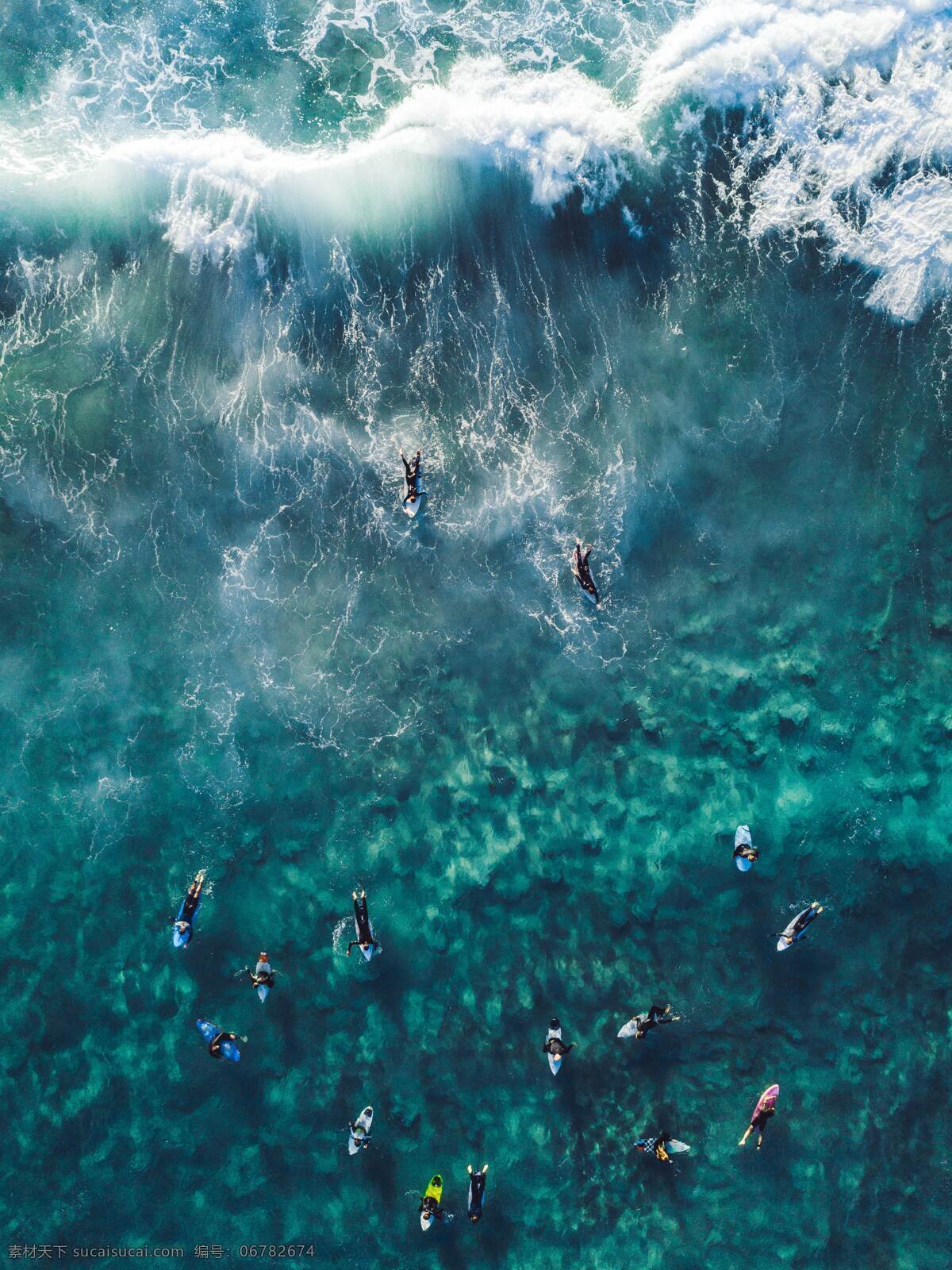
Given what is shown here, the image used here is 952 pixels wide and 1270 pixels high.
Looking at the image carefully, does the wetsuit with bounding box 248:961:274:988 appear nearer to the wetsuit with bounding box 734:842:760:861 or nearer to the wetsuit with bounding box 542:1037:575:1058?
the wetsuit with bounding box 542:1037:575:1058

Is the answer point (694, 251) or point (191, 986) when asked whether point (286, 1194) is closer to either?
point (191, 986)

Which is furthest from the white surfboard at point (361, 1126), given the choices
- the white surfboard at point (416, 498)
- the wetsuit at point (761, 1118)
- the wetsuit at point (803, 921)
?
the white surfboard at point (416, 498)

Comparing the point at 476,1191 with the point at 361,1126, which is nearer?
the point at 476,1191

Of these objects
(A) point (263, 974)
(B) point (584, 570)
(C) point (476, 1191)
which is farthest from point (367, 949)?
(B) point (584, 570)

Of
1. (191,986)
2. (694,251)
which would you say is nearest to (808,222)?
(694,251)

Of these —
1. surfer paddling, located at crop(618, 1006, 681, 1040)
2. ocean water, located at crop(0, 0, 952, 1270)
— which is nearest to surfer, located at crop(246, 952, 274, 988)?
ocean water, located at crop(0, 0, 952, 1270)

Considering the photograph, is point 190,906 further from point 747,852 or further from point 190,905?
point 747,852

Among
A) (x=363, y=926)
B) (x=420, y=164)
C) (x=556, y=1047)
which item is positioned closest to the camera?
(x=556, y=1047)
